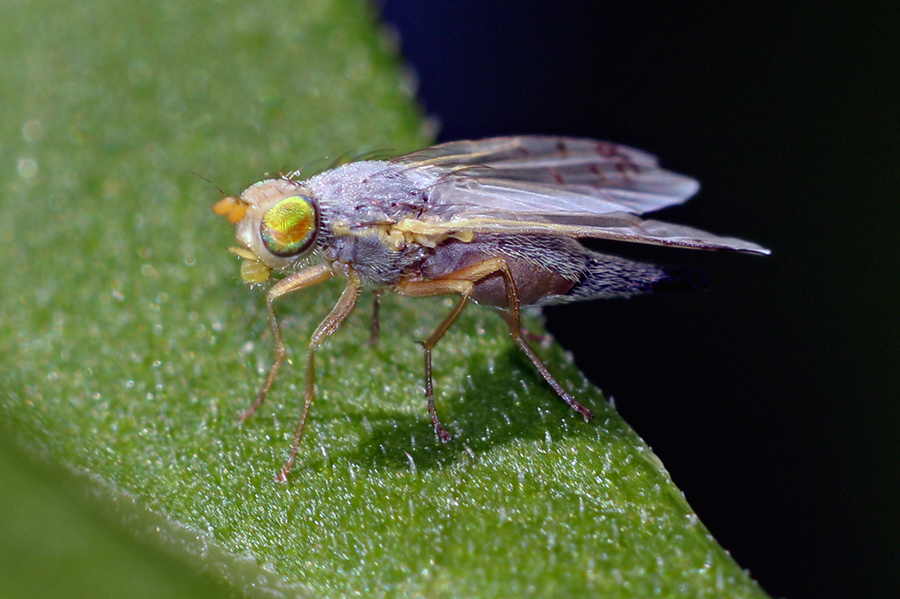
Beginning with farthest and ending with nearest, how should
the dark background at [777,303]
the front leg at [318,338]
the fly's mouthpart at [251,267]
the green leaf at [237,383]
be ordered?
Answer: the dark background at [777,303] < the fly's mouthpart at [251,267] < the front leg at [318,338] < the green leaf at [237,383]

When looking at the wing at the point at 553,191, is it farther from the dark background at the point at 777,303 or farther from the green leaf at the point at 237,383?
the dark background at the point at 777,303

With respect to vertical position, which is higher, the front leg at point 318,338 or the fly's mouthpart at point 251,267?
the fly's mouthpart at point 251,267

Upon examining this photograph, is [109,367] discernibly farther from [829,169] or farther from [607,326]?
[829,169]

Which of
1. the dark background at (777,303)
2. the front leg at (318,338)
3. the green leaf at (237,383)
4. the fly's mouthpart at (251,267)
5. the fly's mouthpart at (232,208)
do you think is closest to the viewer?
the green leaf at (237,383)

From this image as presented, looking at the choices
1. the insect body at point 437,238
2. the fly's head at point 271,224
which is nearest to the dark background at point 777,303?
the insect body at point 437,238

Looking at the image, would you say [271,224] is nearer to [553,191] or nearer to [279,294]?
[279,294]

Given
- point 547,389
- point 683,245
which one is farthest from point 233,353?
point 683,245

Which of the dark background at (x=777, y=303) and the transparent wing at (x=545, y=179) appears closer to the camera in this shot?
the transparent wing at (x=545, y=179)

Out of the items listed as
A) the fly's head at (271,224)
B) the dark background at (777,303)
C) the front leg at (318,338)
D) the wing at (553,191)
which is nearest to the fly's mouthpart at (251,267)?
the fly's head at (271,224)

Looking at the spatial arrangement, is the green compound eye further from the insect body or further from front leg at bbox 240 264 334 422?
front leg at bbox 240 264 334 422
